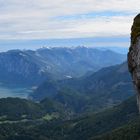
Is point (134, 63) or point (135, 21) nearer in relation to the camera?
point (134, 63)

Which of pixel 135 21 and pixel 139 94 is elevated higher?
pixel 135 21

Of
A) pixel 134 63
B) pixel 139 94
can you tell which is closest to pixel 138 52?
pixel 134 63

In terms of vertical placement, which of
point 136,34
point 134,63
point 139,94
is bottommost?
point 139,94

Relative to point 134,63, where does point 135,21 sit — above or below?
above

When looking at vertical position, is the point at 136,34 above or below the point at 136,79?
above

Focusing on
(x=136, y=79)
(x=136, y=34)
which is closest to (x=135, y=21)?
(x=136, y=34)

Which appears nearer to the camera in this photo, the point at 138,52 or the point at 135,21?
the point at 138,52

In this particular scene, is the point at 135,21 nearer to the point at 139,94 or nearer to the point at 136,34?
the point at 136,34

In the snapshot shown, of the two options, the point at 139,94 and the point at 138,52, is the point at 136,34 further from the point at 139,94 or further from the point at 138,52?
the point at 139,94

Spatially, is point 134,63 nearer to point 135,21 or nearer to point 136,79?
point 136,79
